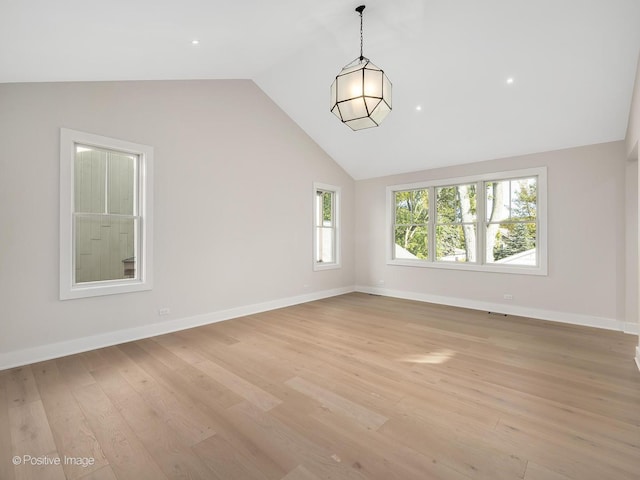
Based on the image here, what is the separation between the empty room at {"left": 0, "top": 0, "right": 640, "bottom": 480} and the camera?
1901 millimetres

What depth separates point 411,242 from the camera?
20.5 ft

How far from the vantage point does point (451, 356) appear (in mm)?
3172

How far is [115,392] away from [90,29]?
276 cm

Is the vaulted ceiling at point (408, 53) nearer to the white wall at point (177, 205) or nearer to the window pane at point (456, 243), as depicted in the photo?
the white wall at point (177, 205)

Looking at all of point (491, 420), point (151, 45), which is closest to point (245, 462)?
point (491, 420)

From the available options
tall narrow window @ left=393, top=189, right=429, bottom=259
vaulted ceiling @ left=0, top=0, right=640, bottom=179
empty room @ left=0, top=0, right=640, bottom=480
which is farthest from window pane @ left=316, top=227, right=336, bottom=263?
vaulted ceiling @ left=0, top=0, right=640, bottom=179

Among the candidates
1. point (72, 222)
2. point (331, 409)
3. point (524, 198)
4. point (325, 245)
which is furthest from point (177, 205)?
point (524, 198)

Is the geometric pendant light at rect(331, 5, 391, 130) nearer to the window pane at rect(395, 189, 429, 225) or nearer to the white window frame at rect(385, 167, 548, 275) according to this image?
the white window frame at rect(385, 167, 548, 275)

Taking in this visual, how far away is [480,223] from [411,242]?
4.41ft

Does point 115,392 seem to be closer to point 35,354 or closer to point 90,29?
point 35,354

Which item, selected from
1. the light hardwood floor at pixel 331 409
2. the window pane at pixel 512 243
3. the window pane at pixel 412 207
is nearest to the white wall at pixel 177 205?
the light hardwood floor at pixel 331 409

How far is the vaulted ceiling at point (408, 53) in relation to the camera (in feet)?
7.78

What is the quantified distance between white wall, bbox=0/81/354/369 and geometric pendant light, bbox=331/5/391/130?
7.31 feet

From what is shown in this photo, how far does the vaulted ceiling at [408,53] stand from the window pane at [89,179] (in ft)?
2.57
